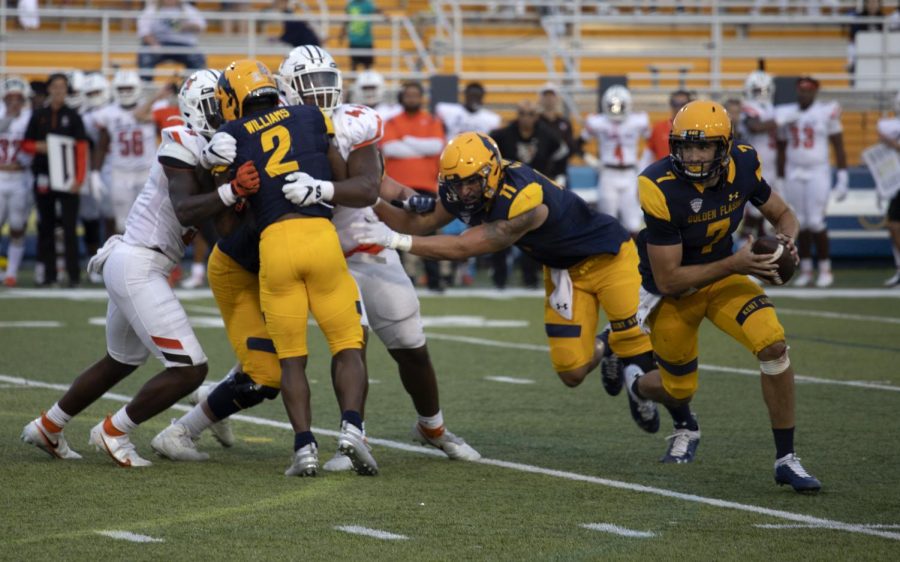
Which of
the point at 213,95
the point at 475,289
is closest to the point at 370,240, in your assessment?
the point at 213,95

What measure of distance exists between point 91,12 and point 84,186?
3.34m

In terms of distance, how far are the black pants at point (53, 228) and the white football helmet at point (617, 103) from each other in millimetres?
5475

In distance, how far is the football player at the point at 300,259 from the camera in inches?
226

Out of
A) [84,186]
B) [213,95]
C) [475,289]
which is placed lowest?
[475,289]

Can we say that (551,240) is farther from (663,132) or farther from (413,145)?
(663,132)

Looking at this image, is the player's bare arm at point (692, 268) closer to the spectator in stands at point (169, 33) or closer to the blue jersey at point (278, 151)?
the blue jersey at point (278, 151)

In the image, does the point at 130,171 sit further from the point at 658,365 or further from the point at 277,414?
the point at 658,365

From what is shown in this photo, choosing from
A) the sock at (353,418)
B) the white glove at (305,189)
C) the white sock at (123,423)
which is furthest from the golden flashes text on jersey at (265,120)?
the white sock at (123,423)

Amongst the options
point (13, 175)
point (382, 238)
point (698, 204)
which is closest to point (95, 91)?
point (13, 175)

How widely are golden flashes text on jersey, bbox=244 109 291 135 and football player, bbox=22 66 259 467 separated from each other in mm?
223

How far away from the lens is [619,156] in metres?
15.1

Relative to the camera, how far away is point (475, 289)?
574 inches

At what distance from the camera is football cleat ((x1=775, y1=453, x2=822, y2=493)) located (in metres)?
5.49

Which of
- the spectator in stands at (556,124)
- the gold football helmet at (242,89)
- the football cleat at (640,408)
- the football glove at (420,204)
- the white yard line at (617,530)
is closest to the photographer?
the white yard line at (617,530)
